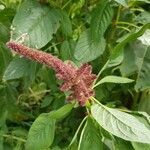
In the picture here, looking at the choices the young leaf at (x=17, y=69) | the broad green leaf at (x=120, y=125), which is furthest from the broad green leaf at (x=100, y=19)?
the broad green leaf at (x=120, y=125)

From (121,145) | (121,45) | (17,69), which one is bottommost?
(121,145)

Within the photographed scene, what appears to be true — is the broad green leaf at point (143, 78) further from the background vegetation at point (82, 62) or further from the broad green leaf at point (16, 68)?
the broad green leaf at point (16, 68)

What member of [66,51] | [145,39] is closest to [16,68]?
[66,51]

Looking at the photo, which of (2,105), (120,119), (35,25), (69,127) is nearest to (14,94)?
(2,105)

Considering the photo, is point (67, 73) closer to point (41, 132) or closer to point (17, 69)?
point (41, 132)

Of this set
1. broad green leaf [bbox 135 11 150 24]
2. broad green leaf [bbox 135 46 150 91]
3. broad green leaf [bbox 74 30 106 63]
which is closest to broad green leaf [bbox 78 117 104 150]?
broad green leaf [bbox 74 30 106 63]

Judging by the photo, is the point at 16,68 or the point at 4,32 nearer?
the point at 16,68

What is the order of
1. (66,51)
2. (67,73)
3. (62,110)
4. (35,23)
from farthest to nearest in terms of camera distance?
(66,51) → (35,23) → (62,110) → (67,73)
